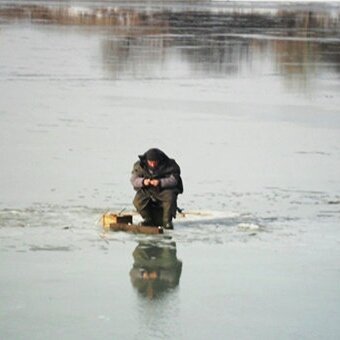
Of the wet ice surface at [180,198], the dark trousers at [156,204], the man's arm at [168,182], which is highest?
the man's arm at [168,182]

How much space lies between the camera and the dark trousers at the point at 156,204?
11875mm

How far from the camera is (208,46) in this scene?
3938 centimetres

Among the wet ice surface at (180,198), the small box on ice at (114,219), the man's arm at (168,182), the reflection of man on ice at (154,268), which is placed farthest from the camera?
the man's arm at (168,182)

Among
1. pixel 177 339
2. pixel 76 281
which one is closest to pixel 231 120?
pixel 76 281

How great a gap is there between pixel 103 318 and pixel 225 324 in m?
0.76

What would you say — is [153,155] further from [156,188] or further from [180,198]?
[180,198]

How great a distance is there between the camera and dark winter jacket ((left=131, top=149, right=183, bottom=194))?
11.9 m

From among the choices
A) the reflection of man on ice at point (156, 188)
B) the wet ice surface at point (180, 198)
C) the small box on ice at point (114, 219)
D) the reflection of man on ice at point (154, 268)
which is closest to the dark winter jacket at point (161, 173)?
the reflection of man on ice at point (156, 188)

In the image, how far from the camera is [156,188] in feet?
39.2

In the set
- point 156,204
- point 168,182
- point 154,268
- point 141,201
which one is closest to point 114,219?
point 141,201

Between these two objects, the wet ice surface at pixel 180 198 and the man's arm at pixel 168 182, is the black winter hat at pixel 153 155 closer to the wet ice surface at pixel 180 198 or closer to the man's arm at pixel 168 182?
the man's arm at pixel 168 182

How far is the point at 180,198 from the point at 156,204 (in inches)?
68.8

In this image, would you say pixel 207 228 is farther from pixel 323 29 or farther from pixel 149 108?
pixel 323 29

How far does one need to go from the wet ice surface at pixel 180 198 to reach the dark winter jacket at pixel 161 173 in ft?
1.32
